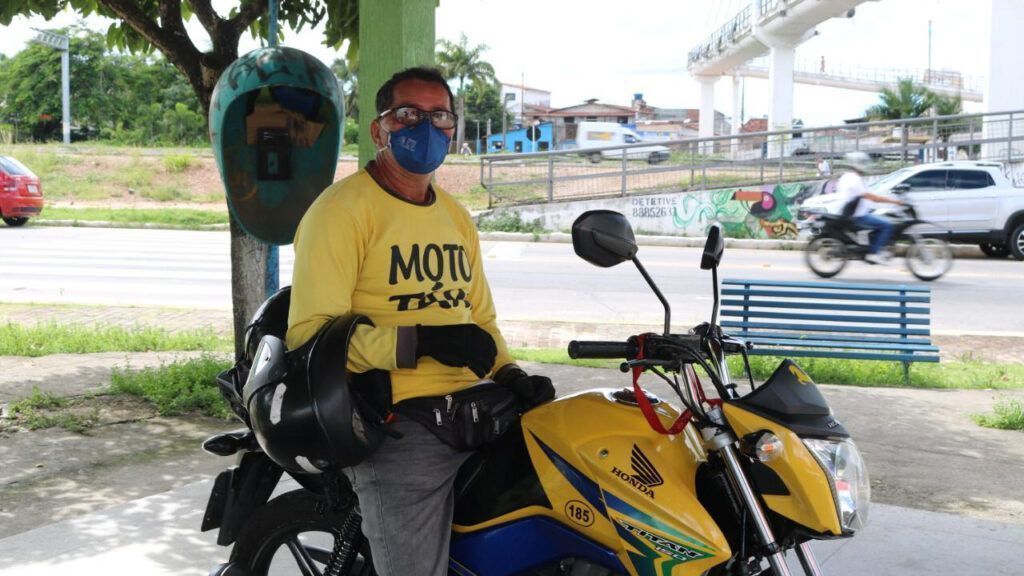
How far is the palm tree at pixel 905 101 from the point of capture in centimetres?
4931

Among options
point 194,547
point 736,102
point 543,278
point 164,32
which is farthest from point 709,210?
point 736,102

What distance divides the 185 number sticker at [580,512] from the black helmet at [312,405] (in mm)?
502

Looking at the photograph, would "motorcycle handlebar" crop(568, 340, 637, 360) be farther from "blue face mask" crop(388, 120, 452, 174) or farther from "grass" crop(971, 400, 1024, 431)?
"grass" crop(971, 400, 1024, 431)

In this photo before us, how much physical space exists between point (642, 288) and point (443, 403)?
10981 mm

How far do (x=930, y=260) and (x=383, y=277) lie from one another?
1399 cm

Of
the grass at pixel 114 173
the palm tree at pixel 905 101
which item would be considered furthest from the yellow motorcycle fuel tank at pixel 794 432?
the palm tree at pixel 905 101

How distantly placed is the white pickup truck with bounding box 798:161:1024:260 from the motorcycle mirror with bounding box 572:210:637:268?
55.4 feet

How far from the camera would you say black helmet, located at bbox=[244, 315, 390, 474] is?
252 centimetres

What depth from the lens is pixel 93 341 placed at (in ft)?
29.8

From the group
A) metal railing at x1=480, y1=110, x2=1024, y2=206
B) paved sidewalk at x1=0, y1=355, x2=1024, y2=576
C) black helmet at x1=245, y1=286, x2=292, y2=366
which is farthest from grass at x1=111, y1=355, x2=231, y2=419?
metal railing at x1=480, y1=110, x2=1024, y2=206

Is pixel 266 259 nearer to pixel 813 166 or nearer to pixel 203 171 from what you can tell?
pixel 813 166

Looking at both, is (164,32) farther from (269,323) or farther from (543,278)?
(543,278)

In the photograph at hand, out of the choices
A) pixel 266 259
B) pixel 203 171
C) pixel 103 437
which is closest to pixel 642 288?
pixel 266 259

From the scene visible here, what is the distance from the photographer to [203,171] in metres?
32.4
